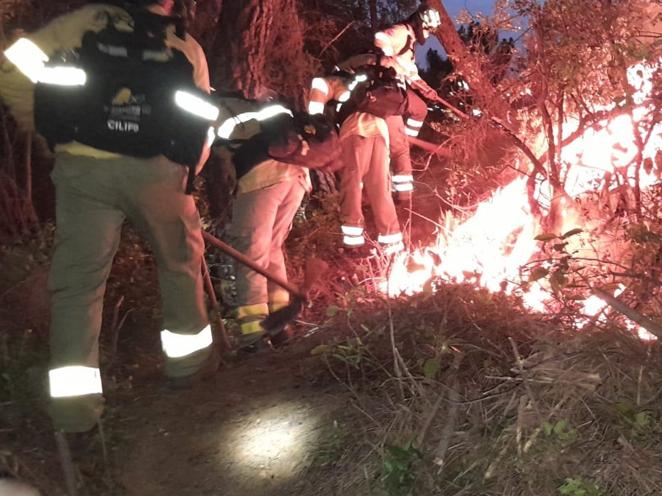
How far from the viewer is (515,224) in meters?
5.04

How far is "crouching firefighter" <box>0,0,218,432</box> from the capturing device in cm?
315

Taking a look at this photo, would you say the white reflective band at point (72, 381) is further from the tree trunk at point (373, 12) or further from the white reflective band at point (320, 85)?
the tree trunk at point (373, 12)

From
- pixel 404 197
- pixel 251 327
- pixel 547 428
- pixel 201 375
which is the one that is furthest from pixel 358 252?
pixel 547 428

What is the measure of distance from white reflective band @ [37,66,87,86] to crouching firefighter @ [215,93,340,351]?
1.08 meters

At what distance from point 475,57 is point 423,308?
2230mm

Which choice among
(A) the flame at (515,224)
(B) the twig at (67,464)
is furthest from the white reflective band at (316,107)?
(B) the twig at (67,464)

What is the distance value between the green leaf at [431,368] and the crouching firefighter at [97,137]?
1460 mm

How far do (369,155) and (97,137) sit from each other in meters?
3.08

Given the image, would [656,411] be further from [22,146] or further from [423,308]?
[22,146]

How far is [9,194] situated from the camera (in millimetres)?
5539

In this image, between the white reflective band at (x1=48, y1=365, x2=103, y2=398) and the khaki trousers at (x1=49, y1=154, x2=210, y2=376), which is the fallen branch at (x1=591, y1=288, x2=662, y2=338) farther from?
the white reflective band at (x1=48, y1=365, x2=103, y2=398)

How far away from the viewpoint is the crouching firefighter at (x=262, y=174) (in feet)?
13.5

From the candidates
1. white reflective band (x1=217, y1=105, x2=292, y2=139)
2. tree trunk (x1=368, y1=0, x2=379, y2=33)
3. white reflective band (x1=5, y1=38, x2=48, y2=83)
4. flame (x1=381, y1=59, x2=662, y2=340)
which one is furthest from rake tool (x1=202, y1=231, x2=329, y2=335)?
tree trunk (x1=368, y1=0, x2=379, y2=33)

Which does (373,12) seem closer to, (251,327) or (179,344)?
(251,327)
